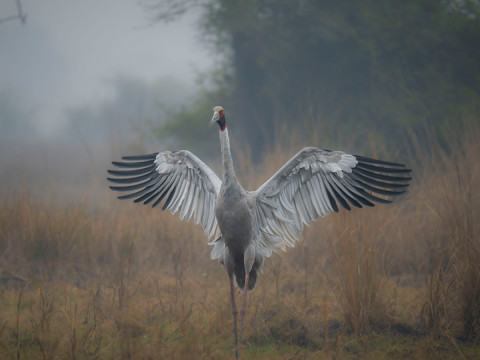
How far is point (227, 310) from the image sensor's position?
14.8 feet

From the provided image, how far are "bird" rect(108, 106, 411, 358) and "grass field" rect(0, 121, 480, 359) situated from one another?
1.06 ft

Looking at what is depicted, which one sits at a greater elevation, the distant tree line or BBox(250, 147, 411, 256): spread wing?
the distant tree line

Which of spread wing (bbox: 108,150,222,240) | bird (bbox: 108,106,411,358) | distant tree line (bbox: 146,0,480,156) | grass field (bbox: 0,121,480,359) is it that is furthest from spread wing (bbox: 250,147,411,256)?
distant tree line (bbox: 146,0,480,156)

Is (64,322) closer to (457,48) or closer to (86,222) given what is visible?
(86,222)

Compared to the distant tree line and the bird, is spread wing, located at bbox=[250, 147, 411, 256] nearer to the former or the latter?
the bird

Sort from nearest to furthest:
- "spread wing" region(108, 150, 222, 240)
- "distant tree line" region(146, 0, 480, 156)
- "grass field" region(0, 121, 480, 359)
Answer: "grass field" region(0, 121, 480, 359)
"spread wing" region(108, 150, 222, 240)
"distant tree line" region(146, 0, 480, 156)

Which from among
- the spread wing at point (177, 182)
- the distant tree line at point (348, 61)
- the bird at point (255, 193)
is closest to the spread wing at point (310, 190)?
the bird at point (255, 193)

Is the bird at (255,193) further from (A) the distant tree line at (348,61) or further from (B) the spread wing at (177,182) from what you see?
(A) the distant tree line at (348,61)

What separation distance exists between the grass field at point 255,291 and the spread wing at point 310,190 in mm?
251

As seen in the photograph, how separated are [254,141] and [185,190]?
10329 millimetres

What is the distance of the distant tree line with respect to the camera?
1145 centimetres

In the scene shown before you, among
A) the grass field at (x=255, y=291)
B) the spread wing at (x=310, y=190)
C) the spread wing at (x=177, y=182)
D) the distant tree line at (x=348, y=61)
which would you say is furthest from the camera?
the distant tree line at (x=348, y=61)

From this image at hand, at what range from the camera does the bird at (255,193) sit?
4.15 m

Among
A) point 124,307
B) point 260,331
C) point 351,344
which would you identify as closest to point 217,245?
point 260,331
